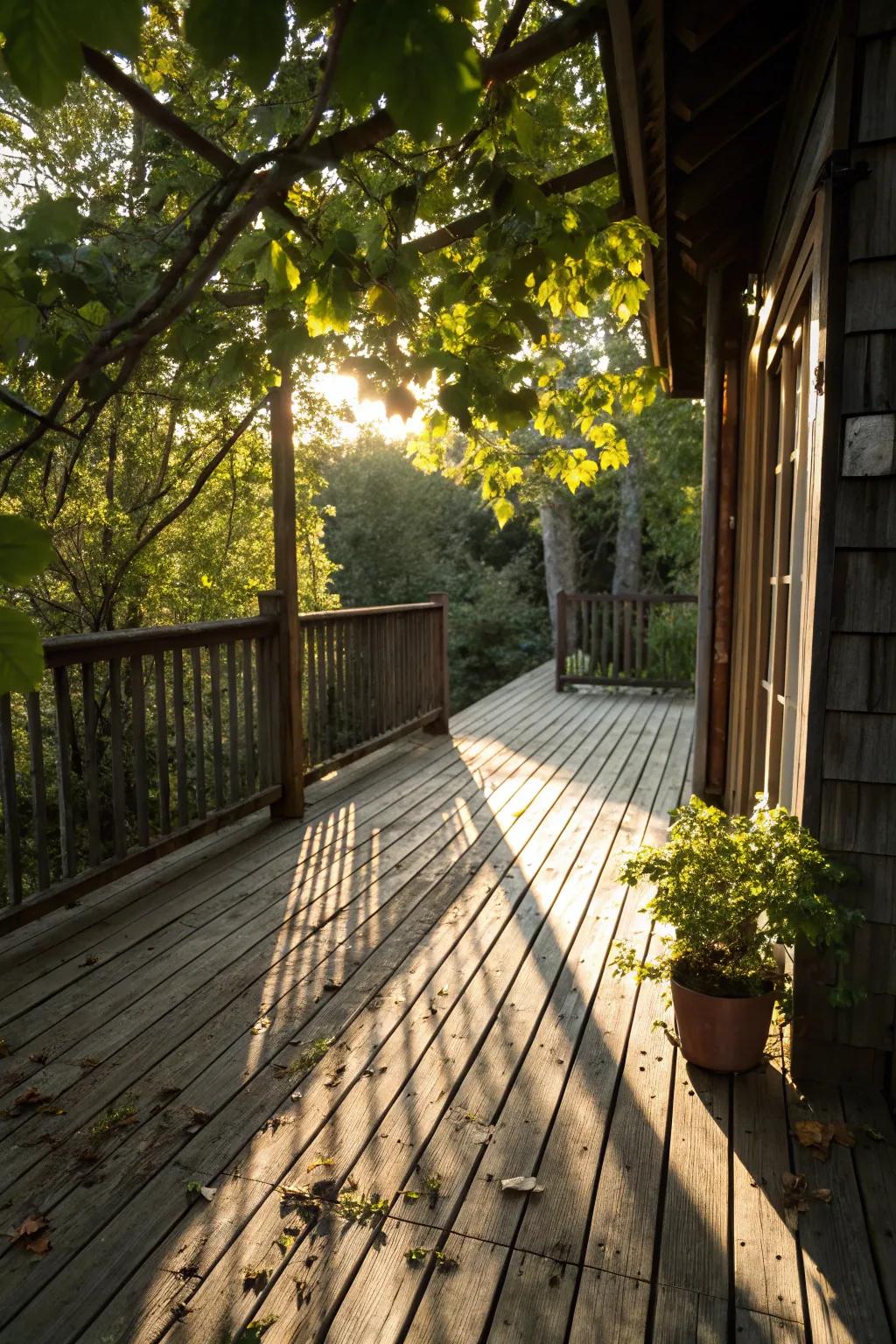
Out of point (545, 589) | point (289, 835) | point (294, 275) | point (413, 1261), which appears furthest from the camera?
point (545, 589)

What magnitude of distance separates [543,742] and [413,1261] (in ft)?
16.8

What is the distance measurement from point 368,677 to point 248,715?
1420 millimetres

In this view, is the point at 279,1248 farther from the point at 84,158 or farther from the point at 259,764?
the point at 84,158

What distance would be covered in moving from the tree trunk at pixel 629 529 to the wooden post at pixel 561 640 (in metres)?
5.84

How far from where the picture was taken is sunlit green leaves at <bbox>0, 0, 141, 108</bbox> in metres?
0.60

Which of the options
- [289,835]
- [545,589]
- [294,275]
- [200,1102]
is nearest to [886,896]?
[200,1102]

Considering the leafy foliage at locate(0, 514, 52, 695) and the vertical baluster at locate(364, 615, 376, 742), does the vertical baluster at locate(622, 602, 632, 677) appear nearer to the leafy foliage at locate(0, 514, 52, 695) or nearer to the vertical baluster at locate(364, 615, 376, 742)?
the vertical baluster at locate(364, 615, 376, 742)

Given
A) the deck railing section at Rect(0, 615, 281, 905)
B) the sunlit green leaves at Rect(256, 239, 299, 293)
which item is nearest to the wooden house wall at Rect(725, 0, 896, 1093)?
the sunlit green leaves at Rect(256, 239, 299, 293)

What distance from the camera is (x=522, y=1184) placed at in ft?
5.85

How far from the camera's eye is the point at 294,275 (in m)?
1.72

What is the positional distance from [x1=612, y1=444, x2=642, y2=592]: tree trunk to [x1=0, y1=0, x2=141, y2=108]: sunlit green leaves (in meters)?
14.1

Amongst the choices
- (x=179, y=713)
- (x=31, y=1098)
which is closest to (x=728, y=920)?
(x=31, y=1098)

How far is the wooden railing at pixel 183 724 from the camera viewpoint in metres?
2.91

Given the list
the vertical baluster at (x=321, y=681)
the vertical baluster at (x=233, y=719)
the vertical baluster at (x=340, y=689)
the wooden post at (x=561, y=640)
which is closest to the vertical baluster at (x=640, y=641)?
the wooden post at (x=561, y=640)
